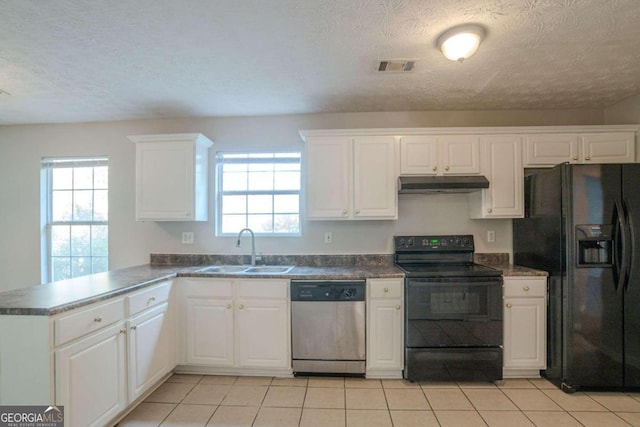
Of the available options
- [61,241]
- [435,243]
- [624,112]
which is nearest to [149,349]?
[61,241]

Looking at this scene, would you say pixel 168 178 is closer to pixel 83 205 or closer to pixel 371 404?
pixel 83 205

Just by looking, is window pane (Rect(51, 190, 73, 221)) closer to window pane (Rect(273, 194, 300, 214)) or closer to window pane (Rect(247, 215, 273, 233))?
window pane (Rect(247, 215, 273, 233))

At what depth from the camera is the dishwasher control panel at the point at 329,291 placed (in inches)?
97.9

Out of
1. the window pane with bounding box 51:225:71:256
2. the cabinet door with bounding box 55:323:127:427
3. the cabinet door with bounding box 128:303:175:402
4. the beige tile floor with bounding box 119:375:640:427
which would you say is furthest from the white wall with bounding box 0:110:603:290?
the cabinet door with bounding box 55:323:127:427

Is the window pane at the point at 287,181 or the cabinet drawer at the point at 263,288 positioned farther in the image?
the window pane at the point at 287,181

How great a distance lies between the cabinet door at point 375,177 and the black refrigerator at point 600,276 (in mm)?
1294

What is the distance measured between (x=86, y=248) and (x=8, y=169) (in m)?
1.23

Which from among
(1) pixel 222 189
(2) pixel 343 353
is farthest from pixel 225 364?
(1) pixel 222 189

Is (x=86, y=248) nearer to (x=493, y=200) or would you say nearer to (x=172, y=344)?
(x=172, y=344)

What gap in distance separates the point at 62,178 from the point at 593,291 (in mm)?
5144

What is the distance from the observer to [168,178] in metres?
2.92

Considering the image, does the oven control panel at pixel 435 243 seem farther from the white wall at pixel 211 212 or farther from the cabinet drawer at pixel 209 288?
the cabinet drawer at pixel 209 288

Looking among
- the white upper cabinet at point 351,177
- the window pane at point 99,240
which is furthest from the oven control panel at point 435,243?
the window pane at point 99,240

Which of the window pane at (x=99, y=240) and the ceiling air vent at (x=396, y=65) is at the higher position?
the ceiling air vent at (x=396, y=65)
